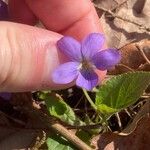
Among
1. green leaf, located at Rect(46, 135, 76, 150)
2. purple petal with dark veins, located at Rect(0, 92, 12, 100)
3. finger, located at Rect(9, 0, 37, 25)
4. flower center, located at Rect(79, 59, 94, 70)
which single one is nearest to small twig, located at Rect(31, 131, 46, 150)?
green leaf, located at Rect(46, 135, 76, 150)

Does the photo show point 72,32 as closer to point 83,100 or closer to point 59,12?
point 59,12

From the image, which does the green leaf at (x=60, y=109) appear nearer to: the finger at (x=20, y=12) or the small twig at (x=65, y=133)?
the small twig at (x=65, y=133)

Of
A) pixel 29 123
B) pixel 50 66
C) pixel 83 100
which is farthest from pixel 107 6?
pixel 50 66

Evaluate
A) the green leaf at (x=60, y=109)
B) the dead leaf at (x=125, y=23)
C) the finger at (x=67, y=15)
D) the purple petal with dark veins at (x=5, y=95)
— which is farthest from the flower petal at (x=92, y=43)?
the dead leaf at (x=125, y=23)

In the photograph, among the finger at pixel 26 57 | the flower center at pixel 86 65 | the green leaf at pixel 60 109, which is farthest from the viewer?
the green leaf at pixel 60 109

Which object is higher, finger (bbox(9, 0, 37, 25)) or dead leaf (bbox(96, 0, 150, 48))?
finger (bbox(9, 0, 37, 25))

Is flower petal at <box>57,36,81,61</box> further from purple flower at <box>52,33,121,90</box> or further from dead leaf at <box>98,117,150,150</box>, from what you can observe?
dead leaf at <box>98,117,150,150</box>
